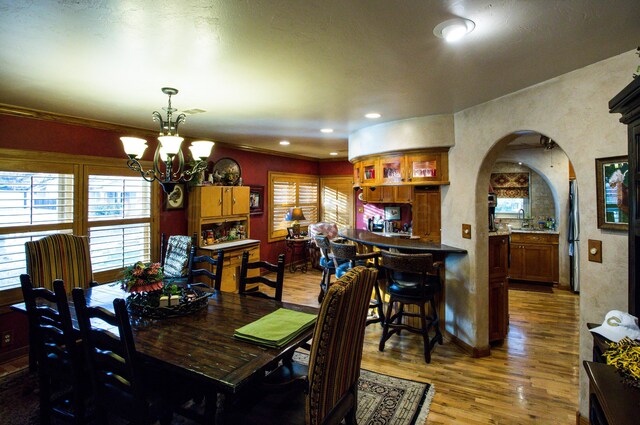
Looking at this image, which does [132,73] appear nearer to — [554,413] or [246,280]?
[246,280]

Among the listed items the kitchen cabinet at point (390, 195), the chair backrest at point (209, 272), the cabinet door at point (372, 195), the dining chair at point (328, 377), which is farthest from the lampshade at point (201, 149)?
the cabinet door at point (372, 195)

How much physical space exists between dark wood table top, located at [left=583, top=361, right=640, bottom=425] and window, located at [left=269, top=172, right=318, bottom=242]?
588 centimetres

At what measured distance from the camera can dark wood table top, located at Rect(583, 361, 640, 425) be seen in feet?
3.36

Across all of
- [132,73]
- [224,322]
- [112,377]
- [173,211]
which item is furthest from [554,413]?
[173,211]

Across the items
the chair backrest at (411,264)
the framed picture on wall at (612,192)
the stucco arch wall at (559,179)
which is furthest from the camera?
the stucco arch wall at (559,179)

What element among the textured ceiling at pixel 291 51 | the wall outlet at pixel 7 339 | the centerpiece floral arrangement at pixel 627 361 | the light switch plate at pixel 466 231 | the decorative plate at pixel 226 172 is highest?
the textured ceiling at pixel 291 51

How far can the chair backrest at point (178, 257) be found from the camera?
3514 mm

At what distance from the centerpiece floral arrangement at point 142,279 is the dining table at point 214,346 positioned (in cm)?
20

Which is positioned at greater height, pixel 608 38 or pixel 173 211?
pixel 608 38

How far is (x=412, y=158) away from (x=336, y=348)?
2924mm

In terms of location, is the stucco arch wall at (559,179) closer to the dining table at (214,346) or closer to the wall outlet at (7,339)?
the dining table at (214,346)

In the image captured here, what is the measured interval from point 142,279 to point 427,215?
3.79 m

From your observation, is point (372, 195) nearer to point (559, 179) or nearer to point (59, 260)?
point (559, 179)

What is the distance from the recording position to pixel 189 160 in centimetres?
503
